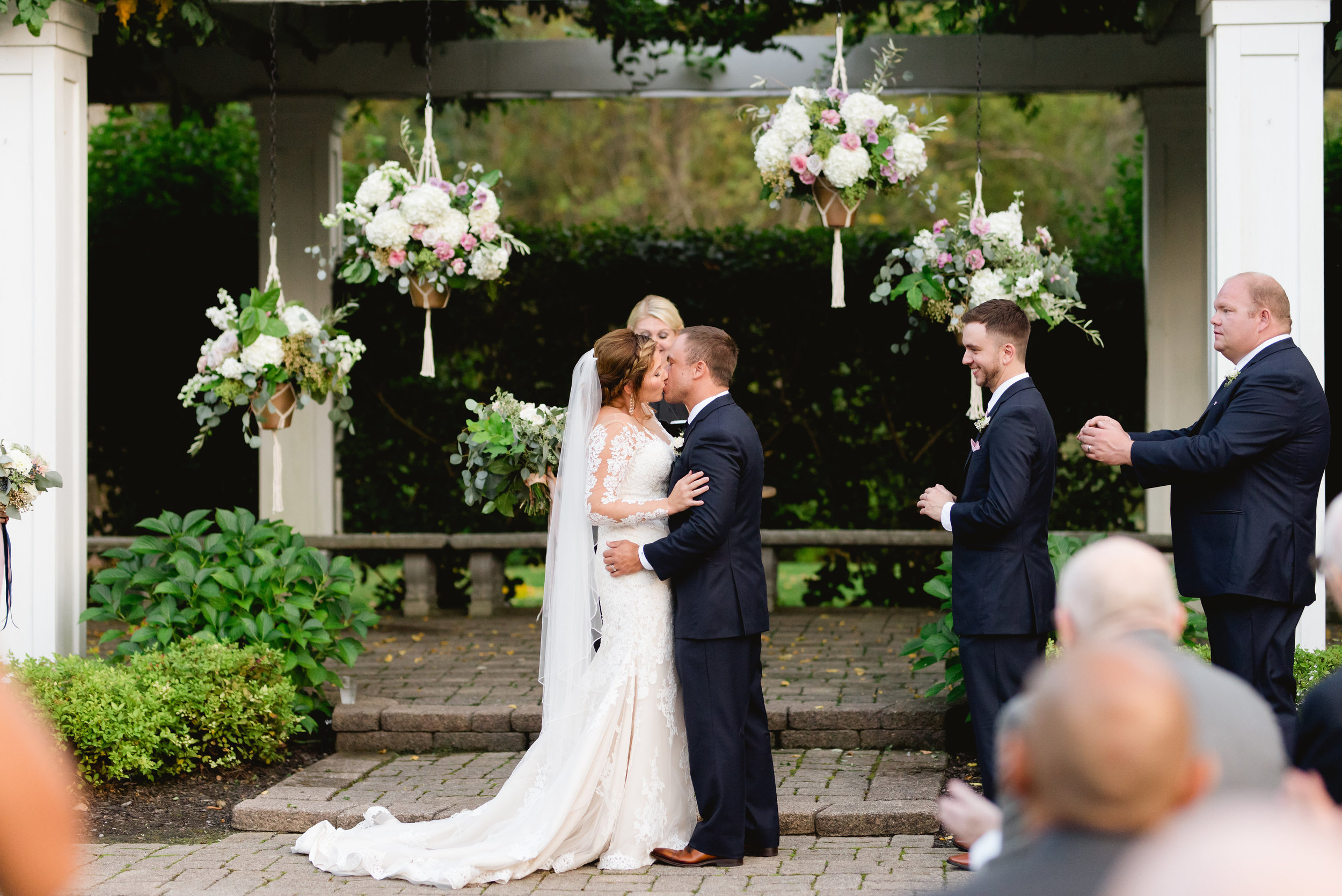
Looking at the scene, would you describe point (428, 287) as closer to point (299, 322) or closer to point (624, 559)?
point (299, 322)

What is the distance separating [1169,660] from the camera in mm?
2156

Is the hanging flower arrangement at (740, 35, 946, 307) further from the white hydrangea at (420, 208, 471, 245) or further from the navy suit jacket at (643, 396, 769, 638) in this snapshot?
the white hydrangea at (420, 208, 471, 245)

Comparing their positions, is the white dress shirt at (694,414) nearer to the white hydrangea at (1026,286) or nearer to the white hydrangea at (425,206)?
the white hydrangea at (1026,286)

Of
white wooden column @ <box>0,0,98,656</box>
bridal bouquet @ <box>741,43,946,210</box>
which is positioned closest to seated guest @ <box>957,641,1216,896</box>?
bridal bouquet @ <box>741,43,946,210</box>

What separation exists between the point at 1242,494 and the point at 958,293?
1809 mm

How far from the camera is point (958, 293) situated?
19.7 feet

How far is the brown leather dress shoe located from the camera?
471cm

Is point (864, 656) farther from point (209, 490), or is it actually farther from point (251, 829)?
point (209, 490)

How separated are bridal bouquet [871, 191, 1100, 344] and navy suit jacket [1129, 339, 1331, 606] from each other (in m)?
1.18

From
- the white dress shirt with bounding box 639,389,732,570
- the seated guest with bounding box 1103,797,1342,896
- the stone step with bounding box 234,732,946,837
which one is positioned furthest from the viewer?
the stone step with bounding box 234,732,946,837

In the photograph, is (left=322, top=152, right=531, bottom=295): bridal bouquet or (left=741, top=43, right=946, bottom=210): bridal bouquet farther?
(left=322, top=152, right=531, bottom=295): bridal bouquet

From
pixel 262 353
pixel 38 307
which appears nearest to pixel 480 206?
pixel 262 353

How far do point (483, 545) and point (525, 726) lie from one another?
335 centimetres

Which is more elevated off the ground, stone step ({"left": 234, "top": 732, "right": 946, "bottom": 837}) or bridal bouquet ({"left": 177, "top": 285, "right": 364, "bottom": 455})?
bridal bouquet ({"left": 177, "top": 285, "right": 364, "bottom": 455})
